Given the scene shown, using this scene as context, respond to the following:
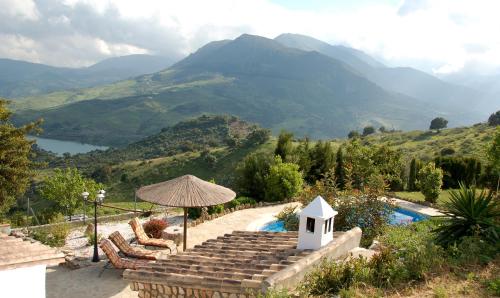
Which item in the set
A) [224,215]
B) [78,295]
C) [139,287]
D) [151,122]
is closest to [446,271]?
[139,287]

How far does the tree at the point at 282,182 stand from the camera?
22.4 meters

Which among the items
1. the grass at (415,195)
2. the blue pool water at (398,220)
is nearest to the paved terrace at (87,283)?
the blue pool water at (398,220)

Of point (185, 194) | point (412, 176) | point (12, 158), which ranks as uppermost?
point (12, 158)

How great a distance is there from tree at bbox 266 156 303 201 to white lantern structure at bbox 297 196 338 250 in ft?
42.7

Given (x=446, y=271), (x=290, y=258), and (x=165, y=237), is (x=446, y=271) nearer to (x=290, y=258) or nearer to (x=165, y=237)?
(x=290, y=258)

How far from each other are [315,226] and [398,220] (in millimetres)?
12573

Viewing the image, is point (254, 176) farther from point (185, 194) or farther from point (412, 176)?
point (185, 194)

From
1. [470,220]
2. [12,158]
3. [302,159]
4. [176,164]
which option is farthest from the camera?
[176,164]

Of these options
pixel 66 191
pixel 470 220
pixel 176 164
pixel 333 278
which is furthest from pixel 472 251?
pixel 176 164

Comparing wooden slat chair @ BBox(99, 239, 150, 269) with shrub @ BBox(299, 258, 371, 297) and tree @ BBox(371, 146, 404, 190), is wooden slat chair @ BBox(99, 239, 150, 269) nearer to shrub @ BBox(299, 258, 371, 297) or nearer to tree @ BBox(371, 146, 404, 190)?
shrub @ BBox(299, 258, 371, 297)

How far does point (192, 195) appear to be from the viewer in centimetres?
1144

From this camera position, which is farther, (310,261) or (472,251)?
(472,251)

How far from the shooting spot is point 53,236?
14.9 meters

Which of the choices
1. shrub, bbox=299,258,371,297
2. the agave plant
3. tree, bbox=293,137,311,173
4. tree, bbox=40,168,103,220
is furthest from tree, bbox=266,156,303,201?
shrub, bbox=299,258,371,297
